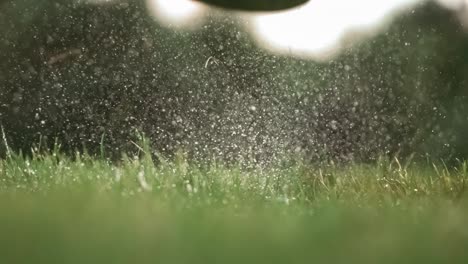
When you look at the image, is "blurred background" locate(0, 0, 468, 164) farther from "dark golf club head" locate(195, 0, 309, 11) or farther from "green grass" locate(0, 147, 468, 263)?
"green grass" locate(0, 147, 468, 263)

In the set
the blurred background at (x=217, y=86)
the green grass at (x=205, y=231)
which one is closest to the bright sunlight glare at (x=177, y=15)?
the blurred background at (x=217, y=86)

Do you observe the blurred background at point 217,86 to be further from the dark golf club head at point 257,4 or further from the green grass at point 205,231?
the green grass at point 205,231

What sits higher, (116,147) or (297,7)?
(297,7)

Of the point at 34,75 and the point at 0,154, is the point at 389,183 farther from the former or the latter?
the point at 34,75

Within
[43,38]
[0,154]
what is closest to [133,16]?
[43,38]

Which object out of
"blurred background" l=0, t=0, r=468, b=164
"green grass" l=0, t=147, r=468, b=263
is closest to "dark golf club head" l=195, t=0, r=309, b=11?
"blurred background" l=0, t=0, r=468, b=164
